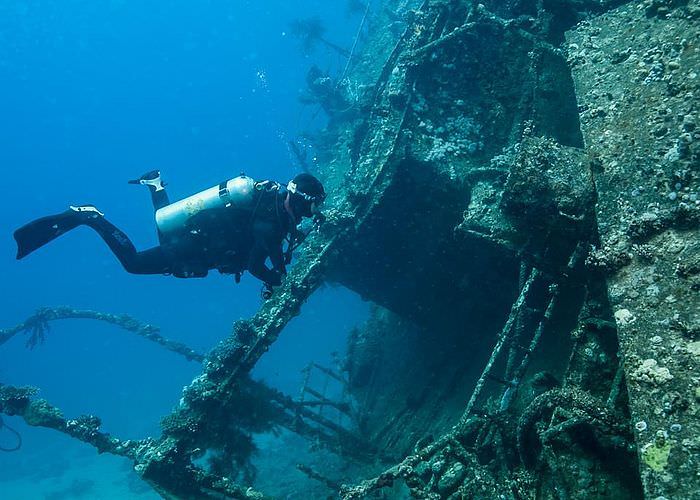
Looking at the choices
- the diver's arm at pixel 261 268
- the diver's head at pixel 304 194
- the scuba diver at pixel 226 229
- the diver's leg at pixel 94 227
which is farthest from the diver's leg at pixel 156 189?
the diver's head at pixel 304 194

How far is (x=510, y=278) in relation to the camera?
18.6 ft

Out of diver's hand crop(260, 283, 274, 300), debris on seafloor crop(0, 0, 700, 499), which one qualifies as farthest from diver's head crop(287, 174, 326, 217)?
diver's hand crop(260, 283, 274, 300)

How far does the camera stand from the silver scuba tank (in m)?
5.79

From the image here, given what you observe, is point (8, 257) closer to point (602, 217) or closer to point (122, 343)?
point (122, 343)

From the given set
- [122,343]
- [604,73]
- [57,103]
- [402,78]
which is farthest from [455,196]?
[57,103]

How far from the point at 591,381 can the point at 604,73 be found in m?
2.51

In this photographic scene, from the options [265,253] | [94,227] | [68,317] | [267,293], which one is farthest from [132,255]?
[68,317]

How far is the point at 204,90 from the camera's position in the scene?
16700 cm

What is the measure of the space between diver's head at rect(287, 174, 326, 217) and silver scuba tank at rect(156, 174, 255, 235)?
637 mm

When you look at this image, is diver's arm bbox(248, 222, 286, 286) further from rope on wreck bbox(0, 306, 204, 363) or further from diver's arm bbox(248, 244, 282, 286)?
rope on wreck bbox(0, 306, 204, 363)

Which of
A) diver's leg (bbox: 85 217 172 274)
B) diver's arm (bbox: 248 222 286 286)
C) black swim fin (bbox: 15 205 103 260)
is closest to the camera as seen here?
diver's arm (bbox: 248 222 286 286)

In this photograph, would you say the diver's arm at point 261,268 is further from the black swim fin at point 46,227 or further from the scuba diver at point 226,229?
the black swim fin at point 46,227

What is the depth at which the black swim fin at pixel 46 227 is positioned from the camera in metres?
6.07

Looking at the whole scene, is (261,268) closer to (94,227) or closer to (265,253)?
(265,253)
